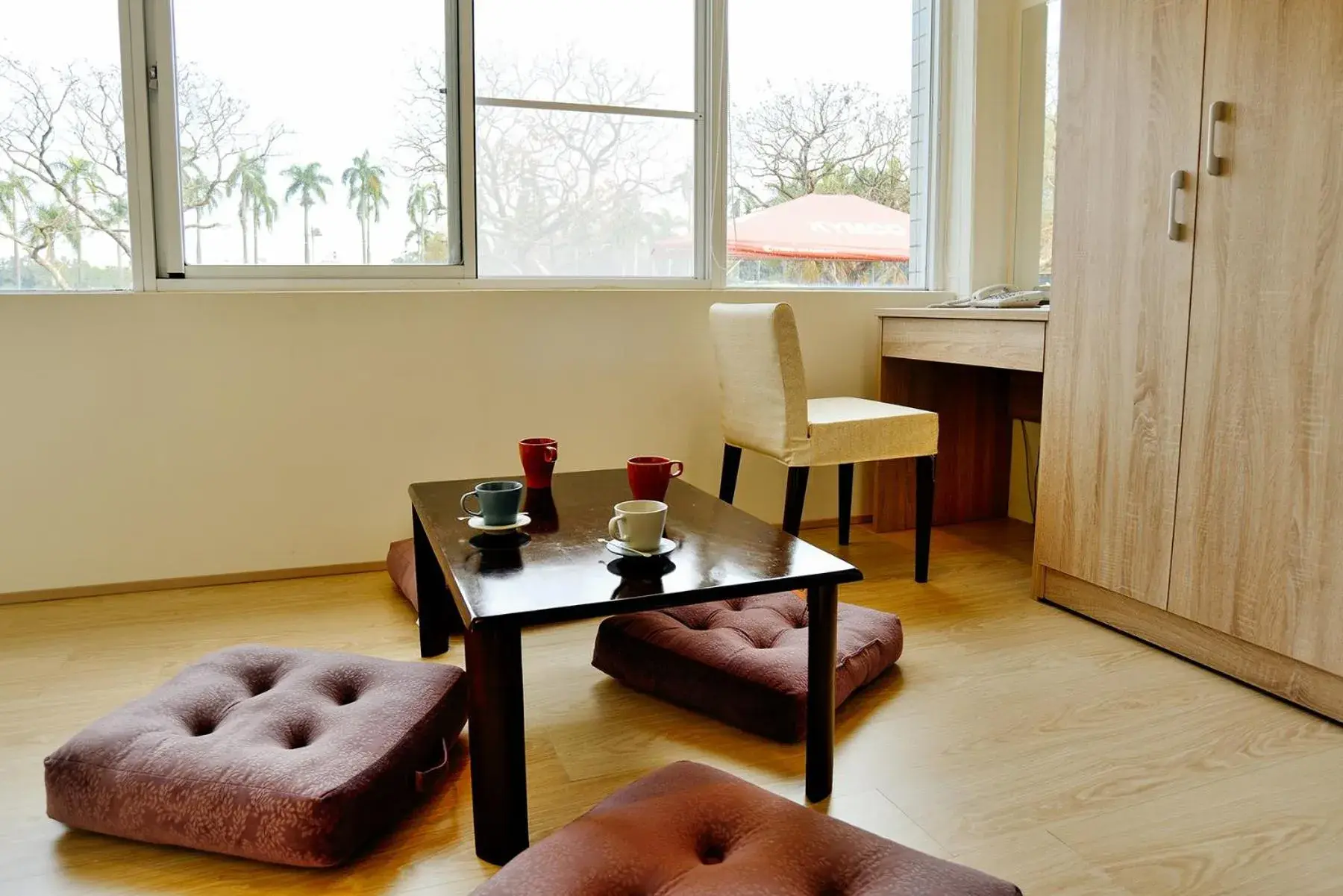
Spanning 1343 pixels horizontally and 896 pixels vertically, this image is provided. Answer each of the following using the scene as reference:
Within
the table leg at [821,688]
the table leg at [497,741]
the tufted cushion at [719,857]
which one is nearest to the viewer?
the tufted cushion at [719,857]

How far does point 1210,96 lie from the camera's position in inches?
76.0

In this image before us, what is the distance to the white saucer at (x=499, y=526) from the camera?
1.62 metres

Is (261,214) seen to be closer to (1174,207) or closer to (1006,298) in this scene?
(1006,298)

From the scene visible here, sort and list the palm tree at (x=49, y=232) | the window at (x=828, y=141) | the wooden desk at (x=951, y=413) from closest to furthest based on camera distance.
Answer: the palm tree at (x=49, y=232)
the wooden desk at (x=951, y=413)
the window at (x=828, y=141)

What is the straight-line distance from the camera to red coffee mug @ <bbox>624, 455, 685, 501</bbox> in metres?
1.69

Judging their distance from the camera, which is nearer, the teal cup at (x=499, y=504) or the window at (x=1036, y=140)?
the teal cup at (x=499, y=504)

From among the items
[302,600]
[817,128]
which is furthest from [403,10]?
[302,600]

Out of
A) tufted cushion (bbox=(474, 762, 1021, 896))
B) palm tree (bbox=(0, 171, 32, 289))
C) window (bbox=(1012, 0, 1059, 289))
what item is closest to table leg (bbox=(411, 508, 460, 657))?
tufted cushion (bbox=(474, 762, 1021, 896))

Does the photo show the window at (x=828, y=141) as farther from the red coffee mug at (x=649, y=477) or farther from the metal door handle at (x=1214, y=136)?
the red coffee mug at (x=649, y=477)

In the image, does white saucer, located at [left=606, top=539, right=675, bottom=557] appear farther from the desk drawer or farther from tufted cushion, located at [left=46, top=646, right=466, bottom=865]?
the desk drawer

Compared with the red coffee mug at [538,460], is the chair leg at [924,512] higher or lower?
lower

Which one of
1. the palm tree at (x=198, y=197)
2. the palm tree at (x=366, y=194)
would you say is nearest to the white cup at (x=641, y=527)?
the palm tree at (x=366, y=194)

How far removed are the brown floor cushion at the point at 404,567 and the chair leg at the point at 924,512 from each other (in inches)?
52.2

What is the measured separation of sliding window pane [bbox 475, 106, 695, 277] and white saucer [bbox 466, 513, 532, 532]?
4.73 ft
